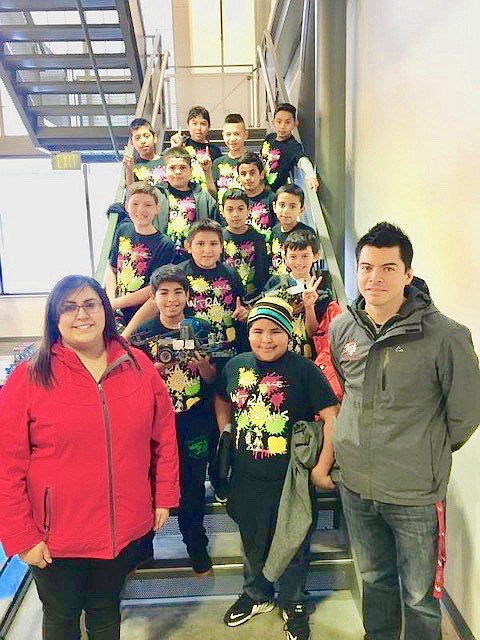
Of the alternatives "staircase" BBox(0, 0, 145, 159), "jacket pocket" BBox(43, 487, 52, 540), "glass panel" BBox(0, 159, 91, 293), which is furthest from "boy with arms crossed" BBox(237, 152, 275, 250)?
"glass panel" BBox(0, 159, 91, 293)

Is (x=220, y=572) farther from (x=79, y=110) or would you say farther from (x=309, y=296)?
(x=79, y=110)

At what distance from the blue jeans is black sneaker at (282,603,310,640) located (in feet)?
1.02

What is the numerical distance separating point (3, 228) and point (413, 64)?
681 centimetres

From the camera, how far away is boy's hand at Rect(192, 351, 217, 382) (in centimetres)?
187

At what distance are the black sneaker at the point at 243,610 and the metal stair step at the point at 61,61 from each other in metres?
4.94

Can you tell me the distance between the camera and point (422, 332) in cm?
141

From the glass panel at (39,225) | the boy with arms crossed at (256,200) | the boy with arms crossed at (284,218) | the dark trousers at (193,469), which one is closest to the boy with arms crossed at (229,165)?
the boy with arms crossed at (256,200)

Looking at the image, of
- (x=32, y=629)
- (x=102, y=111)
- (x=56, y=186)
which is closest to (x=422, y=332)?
(x=32, y=629)

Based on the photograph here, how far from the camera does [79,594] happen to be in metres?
1.46

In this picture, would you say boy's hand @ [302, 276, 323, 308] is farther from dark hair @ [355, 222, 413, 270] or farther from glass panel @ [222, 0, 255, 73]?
glass panel @ [222, 0, 255, 73]

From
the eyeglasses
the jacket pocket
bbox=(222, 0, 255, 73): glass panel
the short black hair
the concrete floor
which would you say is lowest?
the concrete floor

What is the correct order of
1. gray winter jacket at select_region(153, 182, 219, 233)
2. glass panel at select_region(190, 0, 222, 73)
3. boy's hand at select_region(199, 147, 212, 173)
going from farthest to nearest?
glass panel at select_region(190, 0, 222, 73) < boy's hand at select_region(199, 147, 212, 173) < gray winter jacket at select_region(153, 182, 219, 233)

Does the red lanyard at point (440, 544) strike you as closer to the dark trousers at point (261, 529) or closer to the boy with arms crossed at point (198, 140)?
the dark trousers at point (261, 529)

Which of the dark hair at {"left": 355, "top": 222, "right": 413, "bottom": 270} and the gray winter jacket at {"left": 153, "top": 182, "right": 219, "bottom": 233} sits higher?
the gray winter jacket at {"left": 153, "top": 182, "right": 219, "bottom": 233}
